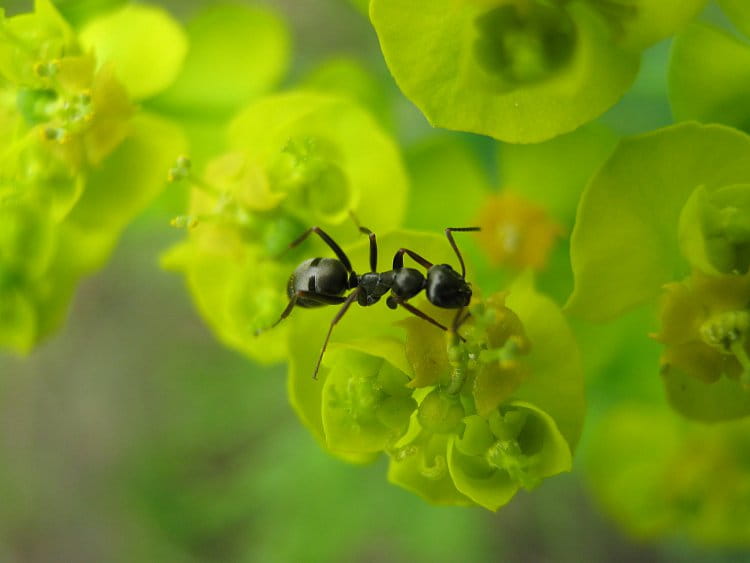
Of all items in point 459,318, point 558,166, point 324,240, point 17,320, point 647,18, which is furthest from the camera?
point 558,166

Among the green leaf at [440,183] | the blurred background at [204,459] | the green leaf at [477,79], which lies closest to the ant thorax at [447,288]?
the green leaf at [477,79]

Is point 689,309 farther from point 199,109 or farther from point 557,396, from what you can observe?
point 199,109

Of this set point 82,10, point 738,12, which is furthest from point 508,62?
point 82,10

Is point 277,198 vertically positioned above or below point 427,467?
above

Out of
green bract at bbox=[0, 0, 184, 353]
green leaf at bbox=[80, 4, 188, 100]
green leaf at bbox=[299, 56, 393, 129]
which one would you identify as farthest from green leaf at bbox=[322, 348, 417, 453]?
green leaf at bbox=[299, 56, 393, 129]

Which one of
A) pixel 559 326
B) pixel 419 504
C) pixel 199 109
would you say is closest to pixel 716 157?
pixel 559 326

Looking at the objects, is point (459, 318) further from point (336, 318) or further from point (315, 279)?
point (315, 279)

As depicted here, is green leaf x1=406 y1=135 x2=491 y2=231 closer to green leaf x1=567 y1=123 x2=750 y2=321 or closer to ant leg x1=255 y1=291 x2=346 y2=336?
ant leg x1=255 y1=291 x2=346 y2=336
